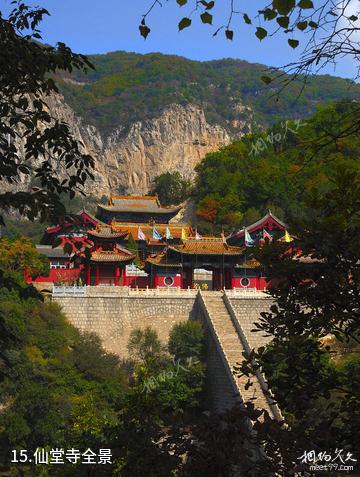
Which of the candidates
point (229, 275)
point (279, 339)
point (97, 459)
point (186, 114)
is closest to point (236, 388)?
point (229, 275)

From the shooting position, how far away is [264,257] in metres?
6.19

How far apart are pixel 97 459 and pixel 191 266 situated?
26664 millimetres

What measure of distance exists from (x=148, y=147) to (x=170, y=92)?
44.8 ft

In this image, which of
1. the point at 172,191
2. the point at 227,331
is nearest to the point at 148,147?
the point at 172,191

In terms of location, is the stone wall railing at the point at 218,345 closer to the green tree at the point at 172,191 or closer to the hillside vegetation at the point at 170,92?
the green tree at the point at 172,191

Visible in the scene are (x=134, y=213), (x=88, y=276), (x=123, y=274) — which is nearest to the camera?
(x=88, y=276)

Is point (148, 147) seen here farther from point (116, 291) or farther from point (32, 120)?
point (32, 120)

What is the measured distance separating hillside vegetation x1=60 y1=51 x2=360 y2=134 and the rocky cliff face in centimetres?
211

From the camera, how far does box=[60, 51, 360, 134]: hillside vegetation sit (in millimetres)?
94250

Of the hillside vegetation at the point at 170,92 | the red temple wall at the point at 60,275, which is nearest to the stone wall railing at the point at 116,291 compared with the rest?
the red temple wall at the point at 60,275

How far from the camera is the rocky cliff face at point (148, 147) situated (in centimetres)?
8381

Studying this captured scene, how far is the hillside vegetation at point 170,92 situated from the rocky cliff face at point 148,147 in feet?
6.93

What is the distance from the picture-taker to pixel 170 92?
96062mm

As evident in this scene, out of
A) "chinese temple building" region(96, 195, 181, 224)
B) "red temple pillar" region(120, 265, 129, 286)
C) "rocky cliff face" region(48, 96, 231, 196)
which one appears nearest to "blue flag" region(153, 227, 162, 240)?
"red temple pillar" region(120, 265, 129, 286)
